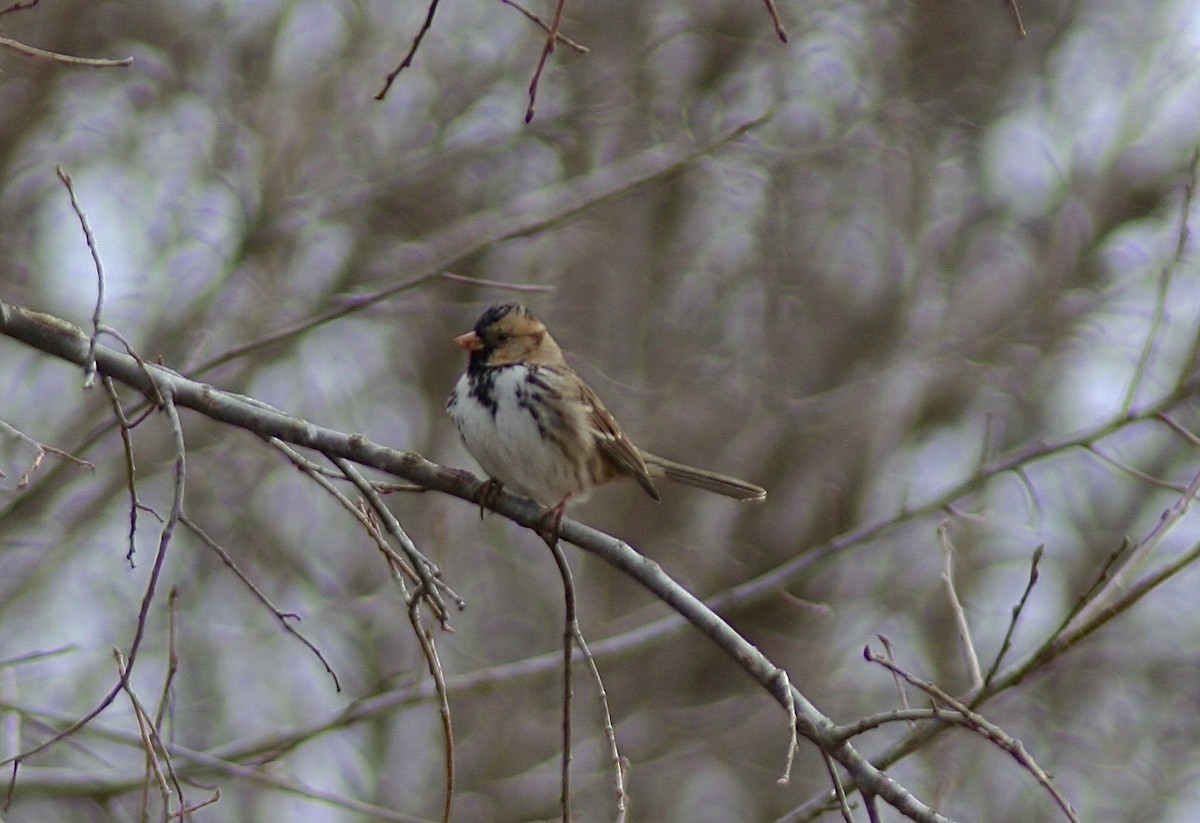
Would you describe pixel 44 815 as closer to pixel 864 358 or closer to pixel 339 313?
pixel 339 313

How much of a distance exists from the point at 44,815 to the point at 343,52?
4741mm

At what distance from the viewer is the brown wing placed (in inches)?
190

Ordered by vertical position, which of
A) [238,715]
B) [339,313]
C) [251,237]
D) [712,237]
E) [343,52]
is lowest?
[339,313]

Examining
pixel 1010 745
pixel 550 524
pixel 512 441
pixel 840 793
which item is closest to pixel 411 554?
pixel 550 524

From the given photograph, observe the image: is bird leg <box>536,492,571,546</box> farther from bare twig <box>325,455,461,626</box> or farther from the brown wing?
the brown wing

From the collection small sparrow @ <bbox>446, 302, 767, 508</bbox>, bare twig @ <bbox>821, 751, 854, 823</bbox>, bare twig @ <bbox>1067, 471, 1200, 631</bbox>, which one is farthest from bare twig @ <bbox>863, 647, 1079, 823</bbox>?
small sparrow @ <bbox>446, 302, 767, 508</bbox>

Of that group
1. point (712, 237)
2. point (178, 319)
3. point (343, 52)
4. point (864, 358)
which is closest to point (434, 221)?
point (343, 52)

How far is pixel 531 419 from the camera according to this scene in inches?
182

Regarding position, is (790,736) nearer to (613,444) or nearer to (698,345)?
(613,444)

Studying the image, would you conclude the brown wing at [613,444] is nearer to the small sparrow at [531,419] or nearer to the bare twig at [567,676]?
the small sparrow at [531,419]

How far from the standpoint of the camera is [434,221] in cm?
891

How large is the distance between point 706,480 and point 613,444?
56 centimetres

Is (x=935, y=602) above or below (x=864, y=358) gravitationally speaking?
below

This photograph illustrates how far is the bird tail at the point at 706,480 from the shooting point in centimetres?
518
